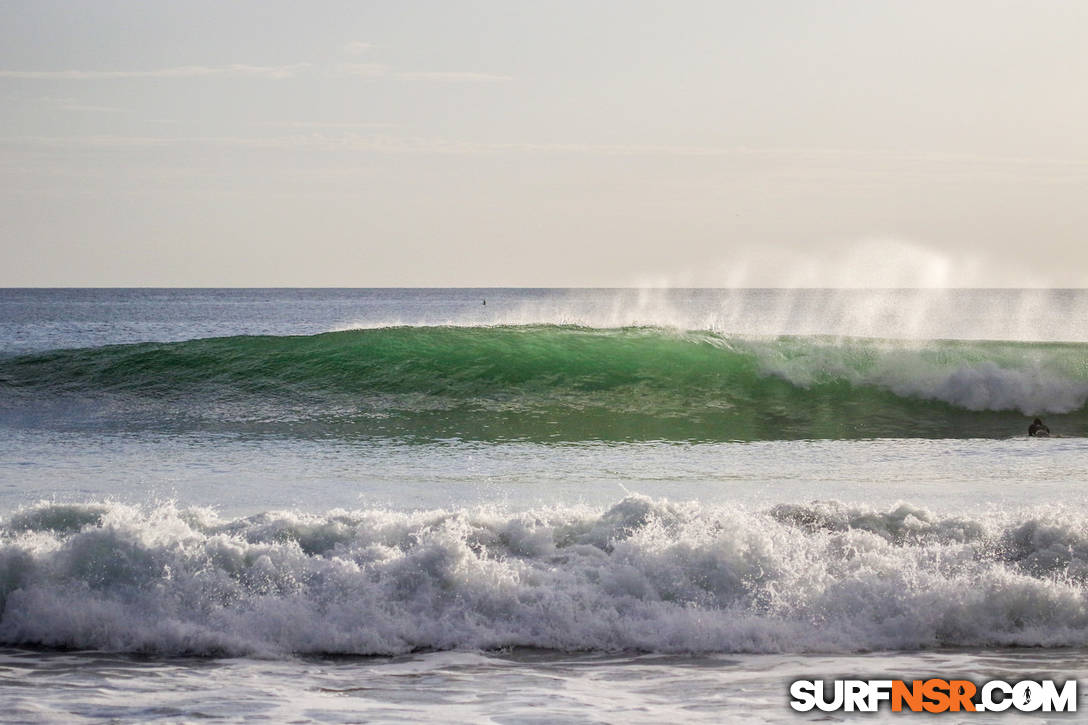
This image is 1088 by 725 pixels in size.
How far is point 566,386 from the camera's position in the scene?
59.9 ft

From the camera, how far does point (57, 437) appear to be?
14180mm

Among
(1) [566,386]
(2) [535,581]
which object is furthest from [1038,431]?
(2) [535,581]

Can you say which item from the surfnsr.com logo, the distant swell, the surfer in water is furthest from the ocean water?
the surfer in water

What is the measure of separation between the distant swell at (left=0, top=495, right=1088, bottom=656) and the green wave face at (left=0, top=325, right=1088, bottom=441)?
6882 mm

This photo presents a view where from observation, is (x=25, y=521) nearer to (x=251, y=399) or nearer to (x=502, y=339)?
(x=251, y=399)

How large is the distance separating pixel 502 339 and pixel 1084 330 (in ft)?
157

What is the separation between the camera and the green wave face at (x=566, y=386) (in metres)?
15.7

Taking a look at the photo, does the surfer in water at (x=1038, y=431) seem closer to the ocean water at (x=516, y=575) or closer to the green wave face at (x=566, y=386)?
the green wave face at (x=566, y=386)

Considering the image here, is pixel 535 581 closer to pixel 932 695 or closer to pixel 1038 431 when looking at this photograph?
pixel 932 695

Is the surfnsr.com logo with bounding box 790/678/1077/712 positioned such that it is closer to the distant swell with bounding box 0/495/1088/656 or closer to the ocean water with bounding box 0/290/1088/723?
the ocean water with bounding box 0/290/1088/723

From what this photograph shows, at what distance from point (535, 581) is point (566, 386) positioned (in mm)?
11644

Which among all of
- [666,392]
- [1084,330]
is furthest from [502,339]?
[1084,330]

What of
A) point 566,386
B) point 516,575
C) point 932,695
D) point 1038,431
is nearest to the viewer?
point 932,695

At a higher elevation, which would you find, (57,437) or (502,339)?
(502,339)
